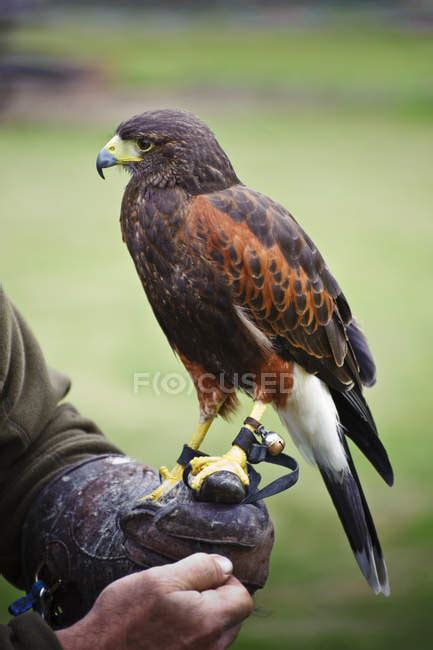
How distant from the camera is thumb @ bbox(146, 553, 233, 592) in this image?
905 millimetres

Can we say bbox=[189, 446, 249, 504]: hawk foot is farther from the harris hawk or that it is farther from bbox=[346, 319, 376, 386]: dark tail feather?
bbox=[346, 319, 376, 386]: dark tail feather

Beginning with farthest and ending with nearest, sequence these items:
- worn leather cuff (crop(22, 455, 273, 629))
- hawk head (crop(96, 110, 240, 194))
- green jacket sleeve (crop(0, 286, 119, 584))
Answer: green jacket sleeve (crop(0, 286, 119, 584))
worn leather cuff (crop(22, 455, 273, 629))
hawk head (crop(96, 110, 240, 194))

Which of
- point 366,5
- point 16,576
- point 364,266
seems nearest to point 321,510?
point 364,266

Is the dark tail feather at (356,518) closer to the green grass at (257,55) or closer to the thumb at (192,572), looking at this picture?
the thumb at (192,572)

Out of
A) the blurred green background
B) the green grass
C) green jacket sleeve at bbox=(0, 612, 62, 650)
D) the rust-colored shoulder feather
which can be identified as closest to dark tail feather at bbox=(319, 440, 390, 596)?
the rust-colored shoulder feather

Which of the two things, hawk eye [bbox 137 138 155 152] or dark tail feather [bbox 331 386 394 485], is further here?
dark tail feather [bbox 331 386 394 485]

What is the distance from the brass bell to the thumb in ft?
0.45

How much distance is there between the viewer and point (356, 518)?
98cm

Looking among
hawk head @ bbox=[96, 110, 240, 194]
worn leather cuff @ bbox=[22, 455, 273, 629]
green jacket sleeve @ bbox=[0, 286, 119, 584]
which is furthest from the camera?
green jacket sleeve @ bbox=[0, 286, 119, 584]

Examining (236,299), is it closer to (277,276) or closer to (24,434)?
(277,276)

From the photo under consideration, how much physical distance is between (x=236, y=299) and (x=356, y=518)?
30 cm

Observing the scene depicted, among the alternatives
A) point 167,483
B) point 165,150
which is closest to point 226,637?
point 167,483

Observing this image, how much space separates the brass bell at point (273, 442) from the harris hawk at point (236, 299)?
26 mm

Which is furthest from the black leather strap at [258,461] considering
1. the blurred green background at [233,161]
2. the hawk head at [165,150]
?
the blurred green background at [233,161]
